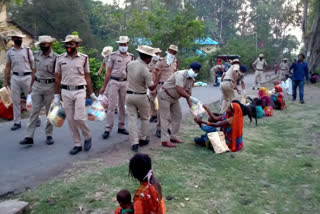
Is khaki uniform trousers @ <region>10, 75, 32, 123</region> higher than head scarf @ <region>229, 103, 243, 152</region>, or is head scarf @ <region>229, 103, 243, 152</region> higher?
khaki uniform trousers @ <region>10, 75, 32, 123</region>

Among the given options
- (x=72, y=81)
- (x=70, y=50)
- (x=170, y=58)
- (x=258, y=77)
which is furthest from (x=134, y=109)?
(x=258, y=77)

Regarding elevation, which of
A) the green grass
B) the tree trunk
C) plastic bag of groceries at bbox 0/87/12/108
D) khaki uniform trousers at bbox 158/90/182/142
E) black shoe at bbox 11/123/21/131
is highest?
the tree trunk

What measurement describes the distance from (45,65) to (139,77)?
5.80 ft

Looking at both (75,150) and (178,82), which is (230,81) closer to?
(178,82)

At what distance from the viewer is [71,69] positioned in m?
5.36

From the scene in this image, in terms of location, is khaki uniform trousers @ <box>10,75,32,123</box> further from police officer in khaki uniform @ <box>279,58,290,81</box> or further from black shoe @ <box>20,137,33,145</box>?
police officer in khaki uniform @ <box>279,58,290,81</box>

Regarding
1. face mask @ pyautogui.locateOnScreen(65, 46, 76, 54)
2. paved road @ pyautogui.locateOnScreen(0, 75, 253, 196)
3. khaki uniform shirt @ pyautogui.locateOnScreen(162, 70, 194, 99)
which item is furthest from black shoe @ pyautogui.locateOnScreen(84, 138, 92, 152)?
khaki uniform shirt @ pyautogui.locateOnScreen(162, 70, 194, 99)

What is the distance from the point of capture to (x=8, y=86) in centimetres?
709

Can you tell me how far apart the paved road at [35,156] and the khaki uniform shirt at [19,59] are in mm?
1375

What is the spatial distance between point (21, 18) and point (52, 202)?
25.3m

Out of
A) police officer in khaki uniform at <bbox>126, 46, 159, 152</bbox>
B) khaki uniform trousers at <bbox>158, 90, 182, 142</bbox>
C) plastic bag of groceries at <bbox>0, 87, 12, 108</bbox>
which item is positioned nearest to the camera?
police officer in khaki uniform at <bbox>126, 46, 159, 152</bbox>

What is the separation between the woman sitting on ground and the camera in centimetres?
593

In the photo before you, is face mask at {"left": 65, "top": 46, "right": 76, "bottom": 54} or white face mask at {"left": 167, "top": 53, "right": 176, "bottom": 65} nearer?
face mask at {"left": 65, "top": 46, "right": 76, "bottom": 54}

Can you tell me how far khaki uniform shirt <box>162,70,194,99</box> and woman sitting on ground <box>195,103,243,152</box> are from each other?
603mm
